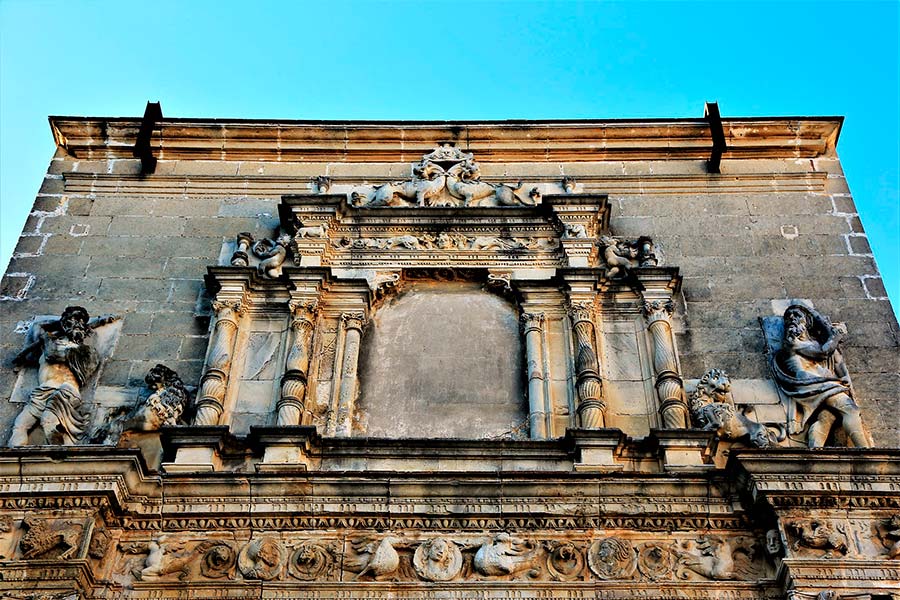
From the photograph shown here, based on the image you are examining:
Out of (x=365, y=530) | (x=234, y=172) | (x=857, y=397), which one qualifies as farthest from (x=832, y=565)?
(x=234, y=172)

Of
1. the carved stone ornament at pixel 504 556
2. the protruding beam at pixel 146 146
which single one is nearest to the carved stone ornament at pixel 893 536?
the carved stone ornament at pixel 504 556

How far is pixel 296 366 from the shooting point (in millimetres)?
8938

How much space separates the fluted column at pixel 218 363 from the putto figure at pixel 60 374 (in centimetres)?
95

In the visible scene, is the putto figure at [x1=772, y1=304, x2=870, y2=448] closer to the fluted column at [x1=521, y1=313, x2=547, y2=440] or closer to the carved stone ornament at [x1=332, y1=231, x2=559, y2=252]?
the fluted column at [x1=521, y1=313, x2=547, y2=440]

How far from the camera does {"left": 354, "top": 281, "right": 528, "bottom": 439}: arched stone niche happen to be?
29.0 ft

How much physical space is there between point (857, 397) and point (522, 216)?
3.38 m

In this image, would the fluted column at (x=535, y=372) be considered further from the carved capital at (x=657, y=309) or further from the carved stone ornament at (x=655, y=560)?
the carved stone ornament at (x=655, y=560)

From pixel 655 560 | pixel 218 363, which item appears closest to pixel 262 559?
pixel 218 363

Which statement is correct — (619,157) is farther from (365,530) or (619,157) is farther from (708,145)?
(365,530)

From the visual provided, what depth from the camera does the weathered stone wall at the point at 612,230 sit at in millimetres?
9391

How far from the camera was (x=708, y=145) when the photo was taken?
11414 millimetres

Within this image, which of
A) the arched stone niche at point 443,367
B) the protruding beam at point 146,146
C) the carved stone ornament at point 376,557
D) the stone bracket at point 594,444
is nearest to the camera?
the carved stone ornament at point 376,557

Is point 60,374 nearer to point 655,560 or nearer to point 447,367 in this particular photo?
point 447,367

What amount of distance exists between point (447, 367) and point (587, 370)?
120 cm
